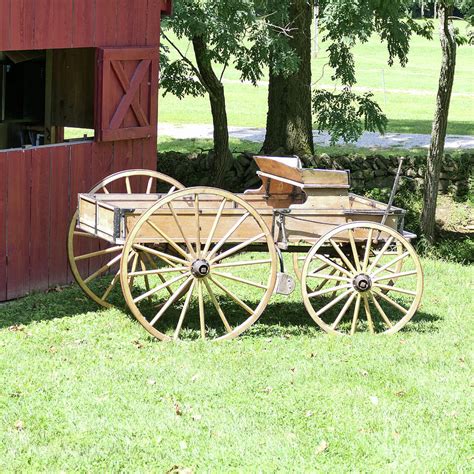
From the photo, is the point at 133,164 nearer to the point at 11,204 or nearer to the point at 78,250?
the point at 78,250

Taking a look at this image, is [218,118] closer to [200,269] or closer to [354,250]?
[354,250]

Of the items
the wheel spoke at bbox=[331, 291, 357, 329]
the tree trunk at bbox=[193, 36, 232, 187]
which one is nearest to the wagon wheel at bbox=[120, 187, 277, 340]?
the wheel spoke at bbox=[331, 291, 357, 329]

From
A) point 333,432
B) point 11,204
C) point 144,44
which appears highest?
point 144,44

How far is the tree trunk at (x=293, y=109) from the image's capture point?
18.4 metres

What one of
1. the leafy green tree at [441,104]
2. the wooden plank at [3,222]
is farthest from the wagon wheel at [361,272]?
the leafy green tree at [441,104]

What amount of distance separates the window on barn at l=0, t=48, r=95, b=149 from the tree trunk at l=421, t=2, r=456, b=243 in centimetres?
520

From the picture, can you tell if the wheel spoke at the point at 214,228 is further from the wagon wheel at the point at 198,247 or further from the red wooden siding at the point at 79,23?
the red wooden siding at the point at 79,23

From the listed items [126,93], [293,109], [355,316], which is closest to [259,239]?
[355,316]

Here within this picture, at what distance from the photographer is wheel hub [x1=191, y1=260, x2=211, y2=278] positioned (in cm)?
943

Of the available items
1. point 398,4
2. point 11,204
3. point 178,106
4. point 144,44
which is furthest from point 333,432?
point 178,106

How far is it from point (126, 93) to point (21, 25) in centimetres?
182

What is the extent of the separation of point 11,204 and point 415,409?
499cm

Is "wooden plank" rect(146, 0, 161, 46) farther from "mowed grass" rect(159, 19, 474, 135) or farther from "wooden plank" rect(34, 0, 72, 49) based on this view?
"mowed grass" rect(159, 19, 474, 135)

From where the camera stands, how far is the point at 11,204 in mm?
11188
